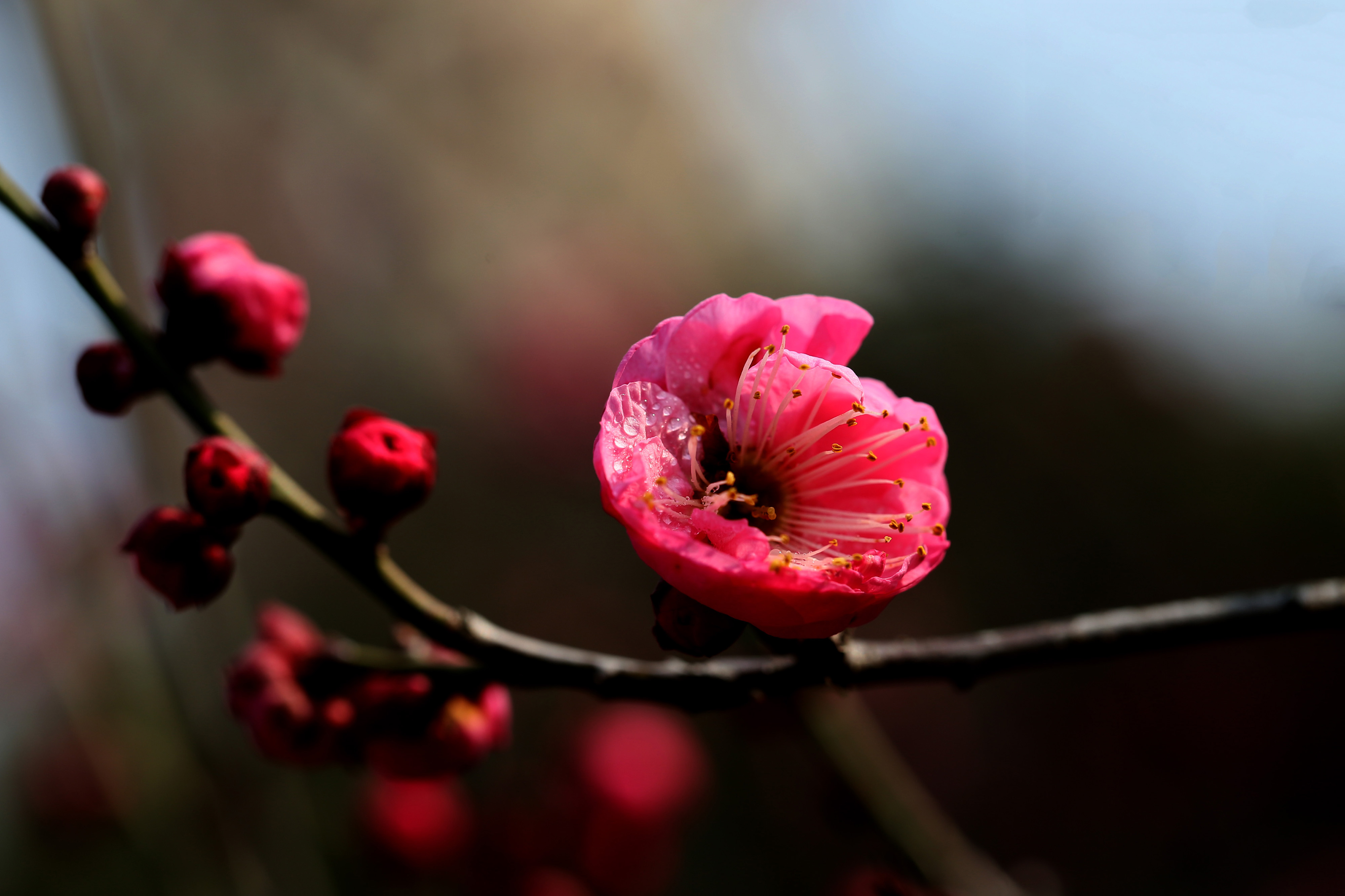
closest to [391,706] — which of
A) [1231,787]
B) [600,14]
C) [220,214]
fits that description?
[1231,787]

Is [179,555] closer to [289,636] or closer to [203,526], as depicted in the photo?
[203,526]

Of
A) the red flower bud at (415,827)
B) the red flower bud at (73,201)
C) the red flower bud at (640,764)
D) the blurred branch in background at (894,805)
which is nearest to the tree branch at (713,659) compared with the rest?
the red flower bud at (73,201)

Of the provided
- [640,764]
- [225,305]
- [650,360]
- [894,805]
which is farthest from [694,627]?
[640,764]

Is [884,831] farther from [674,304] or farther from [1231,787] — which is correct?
[674,304]

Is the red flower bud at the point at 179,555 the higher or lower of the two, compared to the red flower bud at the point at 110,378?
lower

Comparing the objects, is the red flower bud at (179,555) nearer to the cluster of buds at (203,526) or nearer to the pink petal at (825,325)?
the cluster of buds at (203,526)

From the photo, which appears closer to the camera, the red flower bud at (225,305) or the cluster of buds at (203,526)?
the cluster of buds at (203,526)
